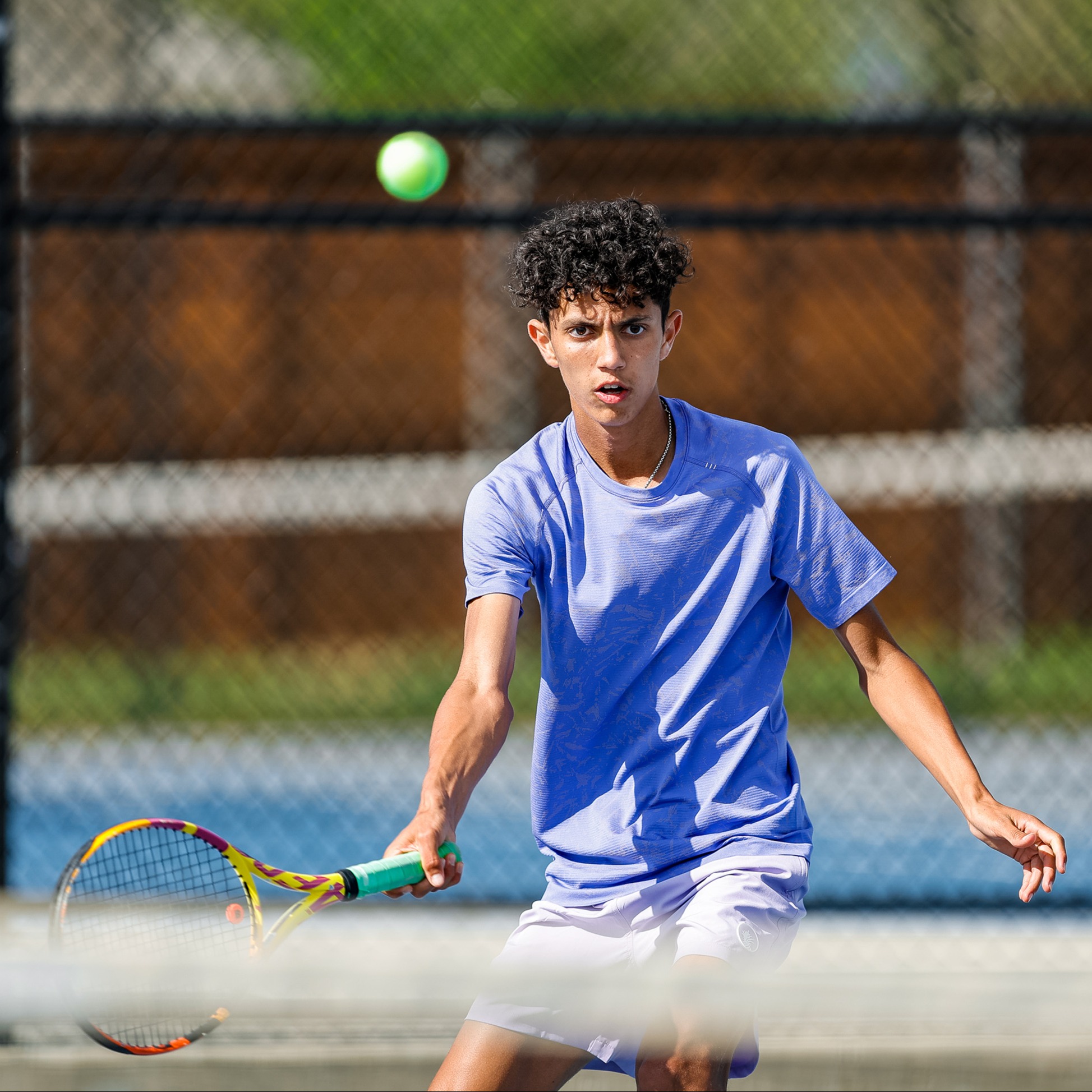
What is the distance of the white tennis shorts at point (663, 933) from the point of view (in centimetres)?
198

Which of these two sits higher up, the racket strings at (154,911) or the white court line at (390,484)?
the white court line at (390,484)

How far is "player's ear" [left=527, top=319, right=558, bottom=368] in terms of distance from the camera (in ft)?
7.03

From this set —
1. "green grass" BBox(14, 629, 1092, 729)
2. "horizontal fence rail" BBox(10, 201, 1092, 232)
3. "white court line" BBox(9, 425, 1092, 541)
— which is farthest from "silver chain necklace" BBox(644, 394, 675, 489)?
"white court line" BBox(9, 425, 1092, 541)

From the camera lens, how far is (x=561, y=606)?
2.13m

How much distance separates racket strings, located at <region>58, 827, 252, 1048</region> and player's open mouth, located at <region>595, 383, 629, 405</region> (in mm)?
818

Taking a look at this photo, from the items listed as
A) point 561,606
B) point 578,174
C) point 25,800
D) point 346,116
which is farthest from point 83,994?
point 578,174

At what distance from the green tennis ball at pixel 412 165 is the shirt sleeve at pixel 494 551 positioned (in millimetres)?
2276

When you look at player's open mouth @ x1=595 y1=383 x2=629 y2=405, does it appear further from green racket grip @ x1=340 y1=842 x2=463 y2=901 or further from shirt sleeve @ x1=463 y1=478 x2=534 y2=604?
green racket grip @ x1=340 y1=842 x2=463 y2=901

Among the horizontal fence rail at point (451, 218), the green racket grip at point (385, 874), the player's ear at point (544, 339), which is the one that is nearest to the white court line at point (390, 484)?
the horizontal fence rail at point (451, 218)

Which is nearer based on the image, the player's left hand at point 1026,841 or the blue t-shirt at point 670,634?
the player's left hand at point 1026,841

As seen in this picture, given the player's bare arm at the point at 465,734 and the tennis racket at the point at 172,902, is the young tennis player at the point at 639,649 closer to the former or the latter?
the player's bare arm at the point at 465,734

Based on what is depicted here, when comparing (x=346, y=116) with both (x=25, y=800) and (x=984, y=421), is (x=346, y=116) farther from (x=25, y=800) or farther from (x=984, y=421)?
(x=984, y=421)

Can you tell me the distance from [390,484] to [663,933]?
6.87 metres

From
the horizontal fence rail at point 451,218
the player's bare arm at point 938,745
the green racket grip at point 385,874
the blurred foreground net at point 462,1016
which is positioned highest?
the horizontal fence rail at point 451,218
